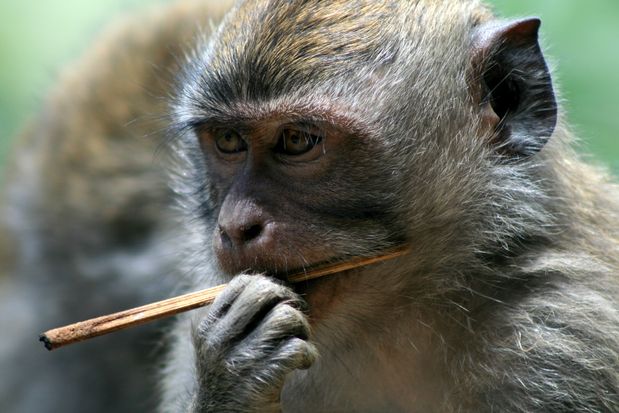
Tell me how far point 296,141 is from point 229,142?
0.28m

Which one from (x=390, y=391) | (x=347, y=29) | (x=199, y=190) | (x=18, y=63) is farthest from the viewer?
(x=18, y=63)

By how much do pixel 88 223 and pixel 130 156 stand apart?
416 mm

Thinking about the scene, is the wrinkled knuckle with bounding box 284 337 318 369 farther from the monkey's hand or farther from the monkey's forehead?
the monkey's forehead

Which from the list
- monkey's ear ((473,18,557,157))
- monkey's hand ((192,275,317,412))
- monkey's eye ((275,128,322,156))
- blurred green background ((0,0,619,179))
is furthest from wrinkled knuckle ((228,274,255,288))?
blurred green background ((0,0,619,179))

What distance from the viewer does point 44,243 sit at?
18.5ft

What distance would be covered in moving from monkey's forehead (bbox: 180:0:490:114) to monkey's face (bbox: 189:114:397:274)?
0.12m

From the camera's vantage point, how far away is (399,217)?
286 centimetres

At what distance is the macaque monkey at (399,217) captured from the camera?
8.90ft

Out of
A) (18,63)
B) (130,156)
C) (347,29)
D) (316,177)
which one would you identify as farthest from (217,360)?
(18,63)

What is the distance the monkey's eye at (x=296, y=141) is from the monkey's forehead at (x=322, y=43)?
114 mm

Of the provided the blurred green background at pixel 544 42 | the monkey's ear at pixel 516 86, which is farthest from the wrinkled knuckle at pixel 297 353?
the blurred green background at pixel 544 42

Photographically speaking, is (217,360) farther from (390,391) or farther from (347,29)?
(347,29)

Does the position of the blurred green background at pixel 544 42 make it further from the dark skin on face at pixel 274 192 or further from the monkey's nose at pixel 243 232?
the monkey's nose at pixel 243 232

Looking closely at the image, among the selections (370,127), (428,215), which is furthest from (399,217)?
(370,127)
